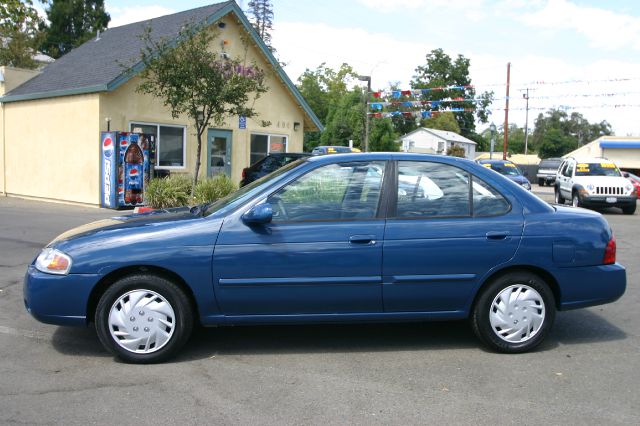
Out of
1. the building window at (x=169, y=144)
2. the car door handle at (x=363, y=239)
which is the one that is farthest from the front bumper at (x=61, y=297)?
the building window at (x=169, y=144)

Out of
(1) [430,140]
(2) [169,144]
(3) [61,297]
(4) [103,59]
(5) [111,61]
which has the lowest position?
(3) [61,297]

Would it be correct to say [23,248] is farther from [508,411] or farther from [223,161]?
[223,161]

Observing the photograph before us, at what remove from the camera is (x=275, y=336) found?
18.1 ft

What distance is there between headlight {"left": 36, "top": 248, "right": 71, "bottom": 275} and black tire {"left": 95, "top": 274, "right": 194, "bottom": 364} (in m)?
0.37

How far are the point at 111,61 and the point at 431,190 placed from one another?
15.4m

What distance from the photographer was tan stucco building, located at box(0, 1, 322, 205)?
54.9 ft

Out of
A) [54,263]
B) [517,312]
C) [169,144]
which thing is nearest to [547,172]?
[169,144]

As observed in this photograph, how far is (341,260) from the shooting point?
4.75 meters

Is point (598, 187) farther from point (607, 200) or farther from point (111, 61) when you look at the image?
point (111, 61)

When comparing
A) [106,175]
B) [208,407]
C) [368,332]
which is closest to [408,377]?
[368,332]

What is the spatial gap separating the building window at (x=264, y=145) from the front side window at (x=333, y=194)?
52.0 ft

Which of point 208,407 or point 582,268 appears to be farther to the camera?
point 582,268

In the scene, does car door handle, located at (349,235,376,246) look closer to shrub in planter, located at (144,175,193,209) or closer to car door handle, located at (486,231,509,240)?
car door handle, located at (486,231,509,240)

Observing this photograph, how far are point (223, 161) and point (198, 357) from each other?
15.2 metres
